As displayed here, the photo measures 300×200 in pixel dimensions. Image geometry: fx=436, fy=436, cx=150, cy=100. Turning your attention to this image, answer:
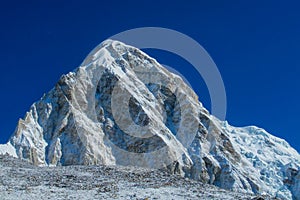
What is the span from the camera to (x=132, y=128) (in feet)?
531

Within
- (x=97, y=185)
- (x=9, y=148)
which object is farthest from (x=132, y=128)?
(x=97, y=185)

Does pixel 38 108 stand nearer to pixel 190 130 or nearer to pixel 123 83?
pixel 123 83

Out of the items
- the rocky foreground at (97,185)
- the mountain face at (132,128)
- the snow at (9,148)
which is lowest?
the rocky foreground at (97,185)

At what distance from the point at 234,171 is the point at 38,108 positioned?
7511 centimetres

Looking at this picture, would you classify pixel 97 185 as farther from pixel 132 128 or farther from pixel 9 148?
pixel 132 128

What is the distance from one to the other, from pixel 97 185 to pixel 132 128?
426ft

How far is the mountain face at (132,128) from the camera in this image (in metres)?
139

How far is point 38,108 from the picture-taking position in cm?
15375

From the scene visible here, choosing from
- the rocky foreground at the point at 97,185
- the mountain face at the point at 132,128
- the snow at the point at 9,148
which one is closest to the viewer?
the rocky foreground at the point at 97,185

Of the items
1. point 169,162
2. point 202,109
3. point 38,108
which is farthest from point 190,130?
point 38,108

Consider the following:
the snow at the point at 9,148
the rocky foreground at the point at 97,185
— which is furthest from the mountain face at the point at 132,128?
the rocky foreground at the point at 97,185

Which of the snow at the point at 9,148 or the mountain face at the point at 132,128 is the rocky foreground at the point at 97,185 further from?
the mountain face at the point at 132,128

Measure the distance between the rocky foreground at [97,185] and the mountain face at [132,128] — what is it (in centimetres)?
9390

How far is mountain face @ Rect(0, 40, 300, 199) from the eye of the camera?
456 ft
